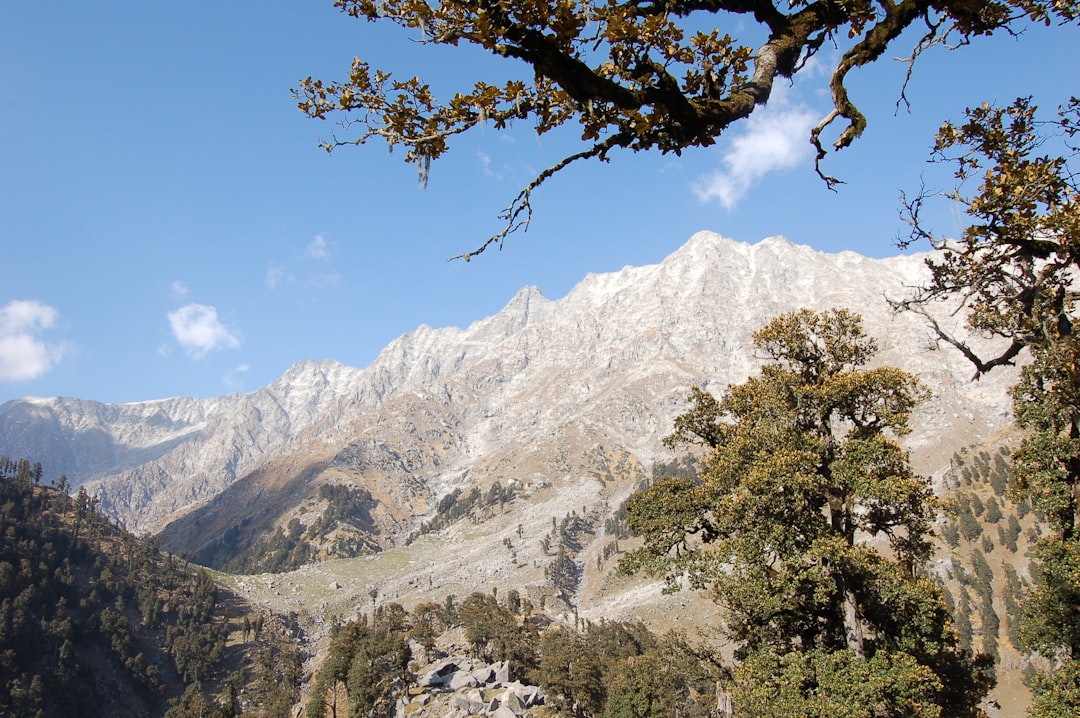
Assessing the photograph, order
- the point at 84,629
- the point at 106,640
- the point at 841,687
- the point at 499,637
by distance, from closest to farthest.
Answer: the point at 841,687 → the point at 499,637 → the point at 84,629 → the point at 106,640

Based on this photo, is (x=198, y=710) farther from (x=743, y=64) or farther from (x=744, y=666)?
(x=743, y=64)

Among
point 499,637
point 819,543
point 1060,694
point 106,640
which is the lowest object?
point 499,637

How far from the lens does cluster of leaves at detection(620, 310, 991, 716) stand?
1567 cm

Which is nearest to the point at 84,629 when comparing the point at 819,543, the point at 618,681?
the point at 618,681

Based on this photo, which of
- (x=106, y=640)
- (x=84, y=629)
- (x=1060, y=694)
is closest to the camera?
(x=1060, y=694)

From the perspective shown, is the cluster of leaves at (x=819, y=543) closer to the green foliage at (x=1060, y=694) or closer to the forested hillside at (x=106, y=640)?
the green foliage at (x=1060, y=694)

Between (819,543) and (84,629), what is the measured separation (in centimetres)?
21056

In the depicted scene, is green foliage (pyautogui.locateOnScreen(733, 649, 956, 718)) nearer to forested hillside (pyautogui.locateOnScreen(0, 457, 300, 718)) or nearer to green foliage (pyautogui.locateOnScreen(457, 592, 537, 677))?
green foliage (pyautogui.locateOnScreen(457, 592, 537, 677))

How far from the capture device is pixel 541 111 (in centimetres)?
489

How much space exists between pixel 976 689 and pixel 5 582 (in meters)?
214

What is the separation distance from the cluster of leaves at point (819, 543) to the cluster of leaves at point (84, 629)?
566ft

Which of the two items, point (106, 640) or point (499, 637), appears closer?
point (499, 637)

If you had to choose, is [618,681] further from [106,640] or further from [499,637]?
[106,640]

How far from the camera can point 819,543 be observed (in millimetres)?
15406
